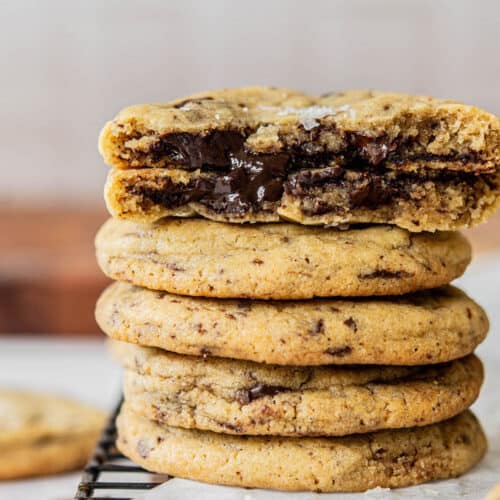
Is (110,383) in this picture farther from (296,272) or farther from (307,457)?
(296,272)

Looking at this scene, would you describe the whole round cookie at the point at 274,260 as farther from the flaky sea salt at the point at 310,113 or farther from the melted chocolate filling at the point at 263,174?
the flaky sea salt at the point at 310,113

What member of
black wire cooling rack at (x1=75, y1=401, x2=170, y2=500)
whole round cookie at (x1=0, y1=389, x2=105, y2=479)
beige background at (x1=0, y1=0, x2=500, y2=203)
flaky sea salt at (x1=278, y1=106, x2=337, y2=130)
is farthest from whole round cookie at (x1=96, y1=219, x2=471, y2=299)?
beige background at (x1=0, y1=0, x2=500, y2=203)

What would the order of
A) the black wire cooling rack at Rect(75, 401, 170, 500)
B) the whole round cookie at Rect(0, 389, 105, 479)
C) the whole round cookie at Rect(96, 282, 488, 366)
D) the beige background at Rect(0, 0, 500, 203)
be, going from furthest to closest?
the beige background at Rect(0, 0, 500, 203) < the whole round cookie at Rect(0, 389, 105, 479) < the black wire cooling rack at Rect(75, 401, 170, 500) < the whole round cookie at Rect(96, 282, 488, 366)

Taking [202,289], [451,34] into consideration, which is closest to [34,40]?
[451,34]

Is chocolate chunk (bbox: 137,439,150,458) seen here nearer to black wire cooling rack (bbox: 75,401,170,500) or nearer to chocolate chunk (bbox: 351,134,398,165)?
black wire cooling rack (bbox: 75,401,170,500)

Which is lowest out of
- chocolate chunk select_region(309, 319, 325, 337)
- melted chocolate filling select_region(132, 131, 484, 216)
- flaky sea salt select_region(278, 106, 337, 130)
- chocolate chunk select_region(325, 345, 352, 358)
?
chocolate chunk select_region(325, 345, 352, 358)

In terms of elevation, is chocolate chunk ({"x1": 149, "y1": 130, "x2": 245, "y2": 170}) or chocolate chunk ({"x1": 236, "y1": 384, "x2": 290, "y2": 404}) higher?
chocolate chunk ({"x1": 149, "y1": 130, "x2": 245, "y2": 170})

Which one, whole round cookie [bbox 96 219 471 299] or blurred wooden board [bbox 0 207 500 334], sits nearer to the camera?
whole round cookie [bbox 96 219 471 299]
